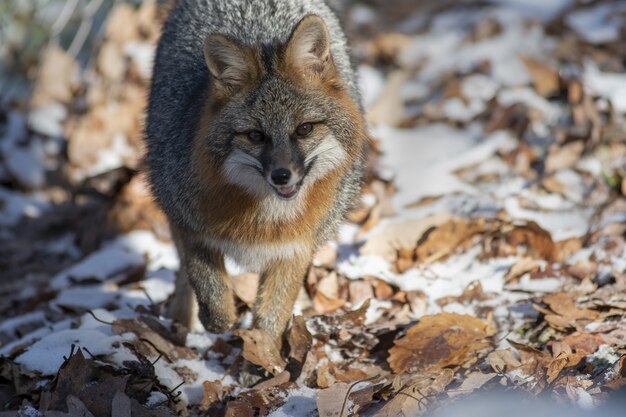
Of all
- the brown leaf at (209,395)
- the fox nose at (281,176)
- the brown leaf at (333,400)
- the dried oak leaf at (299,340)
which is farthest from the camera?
the dried oak leaf at (299,340)

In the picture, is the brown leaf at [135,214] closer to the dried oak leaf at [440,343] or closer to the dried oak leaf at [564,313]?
the dried oak leaf at [440,343]

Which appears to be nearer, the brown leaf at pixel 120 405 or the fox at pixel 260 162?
the brown leaf at pixel 120 405

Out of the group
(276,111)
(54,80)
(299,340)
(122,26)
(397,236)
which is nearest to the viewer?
(276,111)

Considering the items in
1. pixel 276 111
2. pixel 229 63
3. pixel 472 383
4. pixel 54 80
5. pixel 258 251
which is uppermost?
pixel 229 63

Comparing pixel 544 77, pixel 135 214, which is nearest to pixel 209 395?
pixel 135 214

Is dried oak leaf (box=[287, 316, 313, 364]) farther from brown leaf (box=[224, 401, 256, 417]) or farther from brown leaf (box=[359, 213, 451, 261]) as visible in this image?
brown leaf (box=[359, 213, 451, 261])

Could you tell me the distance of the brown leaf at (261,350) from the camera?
4.25 metres

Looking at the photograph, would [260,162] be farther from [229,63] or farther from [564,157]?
[564,157]

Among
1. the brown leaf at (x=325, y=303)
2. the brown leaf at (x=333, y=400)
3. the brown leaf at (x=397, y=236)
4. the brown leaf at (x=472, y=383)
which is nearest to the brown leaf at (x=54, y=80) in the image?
the brown leaf at (x=397, y=236)

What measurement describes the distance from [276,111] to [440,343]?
4.93ft

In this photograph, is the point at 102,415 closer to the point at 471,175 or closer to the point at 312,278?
the point at 312,278

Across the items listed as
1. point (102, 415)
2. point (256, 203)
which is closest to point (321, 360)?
point (256, 203)

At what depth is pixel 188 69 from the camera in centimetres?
507

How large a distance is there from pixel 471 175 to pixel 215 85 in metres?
2.69
